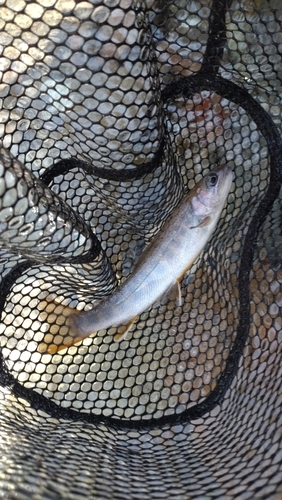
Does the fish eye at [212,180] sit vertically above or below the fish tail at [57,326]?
above

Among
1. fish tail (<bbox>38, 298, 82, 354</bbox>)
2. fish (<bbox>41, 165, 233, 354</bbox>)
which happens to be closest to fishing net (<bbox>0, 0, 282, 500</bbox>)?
fish tail (<bbox>38, 298, 82, 354</bbox>)

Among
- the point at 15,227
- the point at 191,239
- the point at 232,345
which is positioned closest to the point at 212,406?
the point at 232,345

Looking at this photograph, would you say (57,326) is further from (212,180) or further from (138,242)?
A: (212,180)

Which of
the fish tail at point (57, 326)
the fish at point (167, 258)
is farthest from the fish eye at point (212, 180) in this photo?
the fish tail at point (57, 326)

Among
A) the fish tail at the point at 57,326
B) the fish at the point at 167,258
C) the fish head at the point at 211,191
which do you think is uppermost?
the fish head at the point at 211,191

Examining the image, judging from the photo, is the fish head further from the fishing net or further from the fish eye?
the fishing net

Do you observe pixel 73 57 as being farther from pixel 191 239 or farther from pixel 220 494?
pixel 220 494

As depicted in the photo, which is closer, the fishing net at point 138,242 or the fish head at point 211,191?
the fishing net at point 138,242

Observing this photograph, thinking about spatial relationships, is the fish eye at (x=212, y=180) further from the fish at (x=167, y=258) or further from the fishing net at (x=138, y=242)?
the fishing net at (x=138, y=242)
